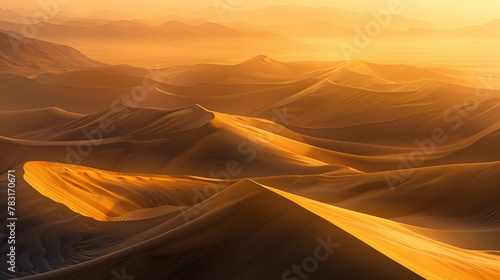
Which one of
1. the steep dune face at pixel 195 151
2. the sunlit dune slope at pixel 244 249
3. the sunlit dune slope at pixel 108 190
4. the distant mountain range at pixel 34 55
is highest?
the distant mountain range at pixel 34 55

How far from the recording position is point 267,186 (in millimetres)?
13258

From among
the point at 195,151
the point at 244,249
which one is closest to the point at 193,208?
the point at 244,249

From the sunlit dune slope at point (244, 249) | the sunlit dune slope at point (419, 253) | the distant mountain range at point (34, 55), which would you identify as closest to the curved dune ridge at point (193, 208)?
the sunlit dune slope at point (419, 253)

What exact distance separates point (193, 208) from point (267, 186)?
2.83 m

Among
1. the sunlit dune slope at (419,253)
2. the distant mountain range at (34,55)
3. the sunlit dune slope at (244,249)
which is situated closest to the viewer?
the sunlit dune slope at (244,249)

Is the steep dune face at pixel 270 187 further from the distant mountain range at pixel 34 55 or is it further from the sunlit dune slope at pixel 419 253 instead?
the distant mountain range at pixel 34 55

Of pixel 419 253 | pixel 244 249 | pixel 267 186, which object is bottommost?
pixel 244 249

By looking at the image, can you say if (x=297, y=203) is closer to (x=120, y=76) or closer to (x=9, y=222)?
(x=9, y=222)

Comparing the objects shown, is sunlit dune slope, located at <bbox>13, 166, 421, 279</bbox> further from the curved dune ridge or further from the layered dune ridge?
the curved dune ridge

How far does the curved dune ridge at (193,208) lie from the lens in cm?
789

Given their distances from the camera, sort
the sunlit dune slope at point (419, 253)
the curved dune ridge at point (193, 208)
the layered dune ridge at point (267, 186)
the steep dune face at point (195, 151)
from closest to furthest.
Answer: the sunlit dune slope at point (419, 253), the curved dune ridge at point (193, 208), the layered dune ridge at point (267, 186), the steep dune face at point (195, 151)

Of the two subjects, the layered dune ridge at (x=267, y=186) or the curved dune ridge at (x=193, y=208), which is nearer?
the curved dune ridge at (x=193, y=208)

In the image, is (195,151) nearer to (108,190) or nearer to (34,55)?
(108,190)

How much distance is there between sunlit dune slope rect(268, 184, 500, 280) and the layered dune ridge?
2.0 inches
